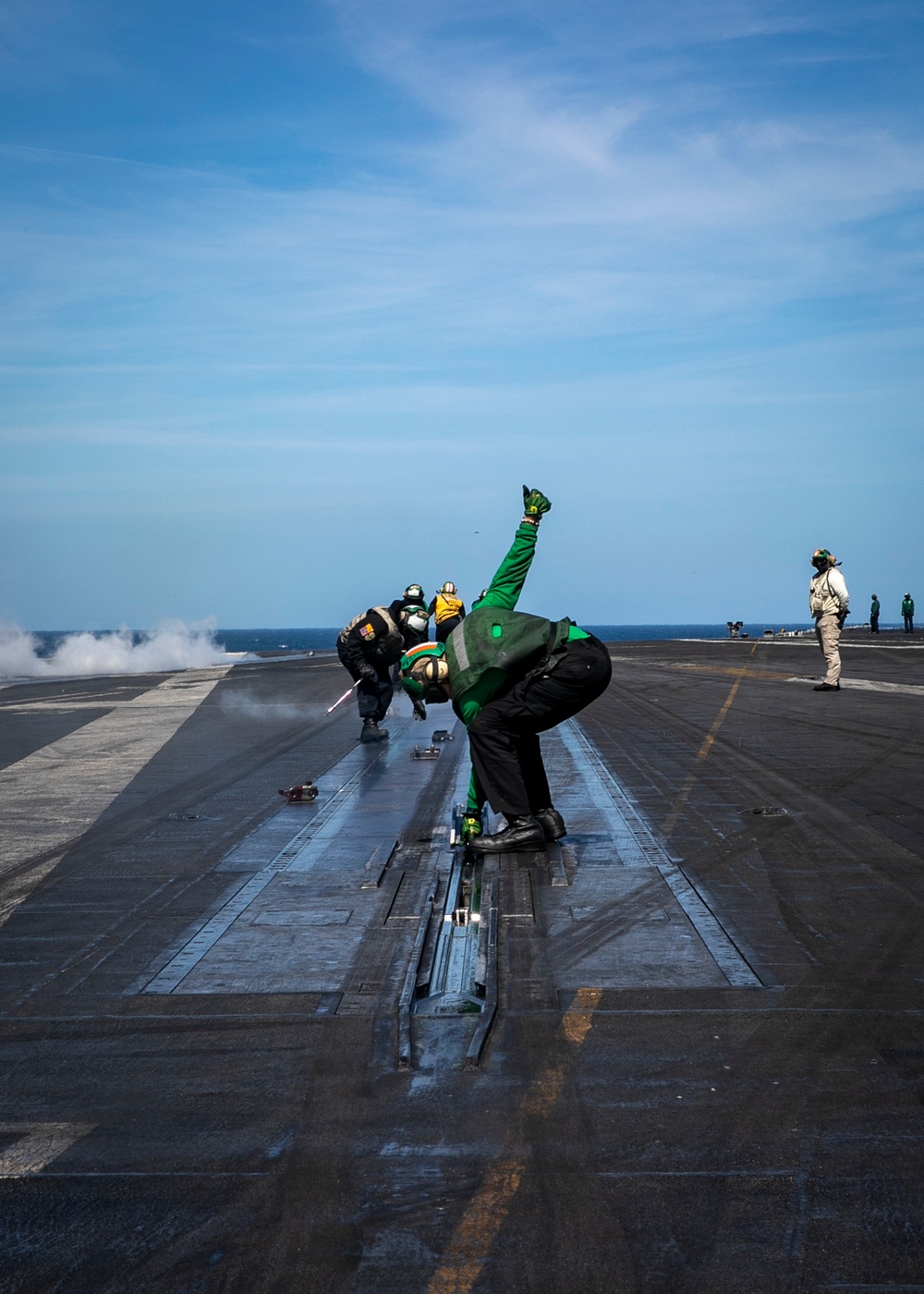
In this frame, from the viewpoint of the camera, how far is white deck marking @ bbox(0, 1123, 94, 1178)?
3719 millimetres

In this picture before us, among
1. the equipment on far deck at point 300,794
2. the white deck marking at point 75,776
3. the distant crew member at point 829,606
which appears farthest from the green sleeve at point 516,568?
the distant crew member at point 829,606

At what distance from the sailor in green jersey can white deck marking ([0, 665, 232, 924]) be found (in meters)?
2.96

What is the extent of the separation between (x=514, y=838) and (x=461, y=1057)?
4017 millimetres

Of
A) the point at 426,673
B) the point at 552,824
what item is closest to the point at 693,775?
the point at 552,824

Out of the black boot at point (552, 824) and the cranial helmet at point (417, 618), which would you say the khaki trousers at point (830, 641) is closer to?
the cranial helmet at point (417, 618)

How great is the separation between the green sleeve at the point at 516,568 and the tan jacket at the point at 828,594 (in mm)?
13700

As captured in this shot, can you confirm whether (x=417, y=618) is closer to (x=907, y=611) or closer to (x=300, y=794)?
(x=300, y=794)

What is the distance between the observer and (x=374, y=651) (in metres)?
16.8

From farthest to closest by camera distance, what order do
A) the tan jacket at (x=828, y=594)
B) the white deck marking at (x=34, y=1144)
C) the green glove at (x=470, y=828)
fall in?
the tan jacket at (x=828, y=594) < the green glove at (x=470, y=828) < the white deck marking at (x=34, y=1144)

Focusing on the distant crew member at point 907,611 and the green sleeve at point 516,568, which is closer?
the green sleeve at point 516,568

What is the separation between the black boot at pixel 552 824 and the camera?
29.3 ft

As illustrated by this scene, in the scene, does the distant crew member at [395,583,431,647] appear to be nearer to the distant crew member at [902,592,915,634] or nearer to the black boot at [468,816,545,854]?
the black boot at [468,816,545,854]

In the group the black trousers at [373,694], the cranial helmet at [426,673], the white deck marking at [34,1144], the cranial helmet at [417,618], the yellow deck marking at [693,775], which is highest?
the cranial helmet at [417,618]

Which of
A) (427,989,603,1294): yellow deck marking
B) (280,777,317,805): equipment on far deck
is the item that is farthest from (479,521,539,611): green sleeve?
(427,989,603,1294): yellow deck marking
